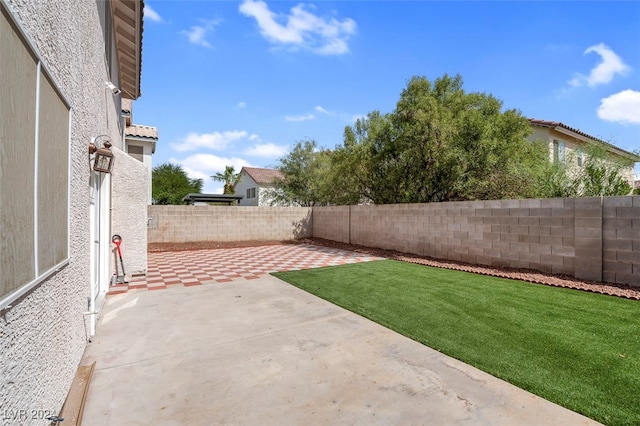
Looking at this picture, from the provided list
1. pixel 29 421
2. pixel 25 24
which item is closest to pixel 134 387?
pixel 29 421

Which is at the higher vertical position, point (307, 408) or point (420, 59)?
point (420, 59)

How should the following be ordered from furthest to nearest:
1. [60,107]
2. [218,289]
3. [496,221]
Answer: [496,221] → [218,289] → [60,107]

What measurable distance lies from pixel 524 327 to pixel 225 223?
1378 cm

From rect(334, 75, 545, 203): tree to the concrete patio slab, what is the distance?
27.0 feet

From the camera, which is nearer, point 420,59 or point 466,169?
point 466,169

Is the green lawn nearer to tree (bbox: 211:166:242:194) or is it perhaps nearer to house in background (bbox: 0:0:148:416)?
house in background (bbox: 0:0:148:416)

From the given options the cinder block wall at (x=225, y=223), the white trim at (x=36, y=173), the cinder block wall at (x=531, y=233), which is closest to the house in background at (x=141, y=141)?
the cinder block wall at (x=225, y=223)

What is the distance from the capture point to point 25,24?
1479mm

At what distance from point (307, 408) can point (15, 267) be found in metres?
2.18

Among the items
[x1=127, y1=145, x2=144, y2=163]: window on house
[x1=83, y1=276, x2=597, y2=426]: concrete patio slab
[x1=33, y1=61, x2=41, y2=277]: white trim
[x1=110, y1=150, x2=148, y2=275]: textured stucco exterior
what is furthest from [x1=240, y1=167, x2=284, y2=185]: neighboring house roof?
[x1=33, y1=61, x2=41, y2=277]: white trim

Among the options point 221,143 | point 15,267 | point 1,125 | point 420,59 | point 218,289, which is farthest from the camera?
point 221,143

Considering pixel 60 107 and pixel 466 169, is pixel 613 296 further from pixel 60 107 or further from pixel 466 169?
pixel 60 107

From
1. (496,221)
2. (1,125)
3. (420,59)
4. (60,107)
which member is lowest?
(496,221)

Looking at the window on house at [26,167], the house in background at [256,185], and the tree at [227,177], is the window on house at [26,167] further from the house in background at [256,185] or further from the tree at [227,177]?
the tree at [227,177]
